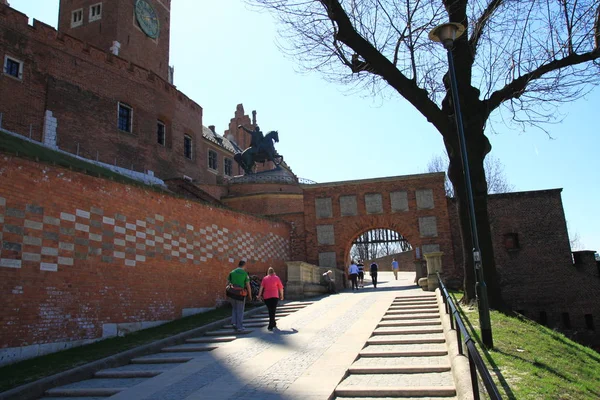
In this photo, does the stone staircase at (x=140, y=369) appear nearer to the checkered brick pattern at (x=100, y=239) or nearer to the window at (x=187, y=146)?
the checkered brick pattern at (x=100, y=239)

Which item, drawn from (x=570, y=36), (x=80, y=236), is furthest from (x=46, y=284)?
(x=570, y=36)

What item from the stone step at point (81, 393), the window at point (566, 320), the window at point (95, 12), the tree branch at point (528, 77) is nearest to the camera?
the stone step at point (81, 393)

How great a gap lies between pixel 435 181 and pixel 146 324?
15.9 metres

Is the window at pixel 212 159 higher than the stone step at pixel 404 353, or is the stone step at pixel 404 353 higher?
the window at pixel 212 159

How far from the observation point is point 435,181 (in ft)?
78.2

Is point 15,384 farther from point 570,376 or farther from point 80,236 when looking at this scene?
point 570,376

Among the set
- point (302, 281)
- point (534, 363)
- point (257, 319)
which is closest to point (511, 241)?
point (302, 281)

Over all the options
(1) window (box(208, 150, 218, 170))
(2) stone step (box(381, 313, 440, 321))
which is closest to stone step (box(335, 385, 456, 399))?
(2) stone step (box(381, 313, 440, 321))

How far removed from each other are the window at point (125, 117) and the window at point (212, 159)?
A: 11.7 metres

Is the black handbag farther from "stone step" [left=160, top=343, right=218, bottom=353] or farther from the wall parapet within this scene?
the wall parapet

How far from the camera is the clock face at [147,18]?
36422 millimetres

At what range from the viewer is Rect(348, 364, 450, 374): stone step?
7004 mm

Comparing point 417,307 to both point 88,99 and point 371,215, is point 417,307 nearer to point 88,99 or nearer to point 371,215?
point 371,215

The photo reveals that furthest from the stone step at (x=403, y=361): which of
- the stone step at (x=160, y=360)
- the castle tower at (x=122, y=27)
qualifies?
the castle tower at (x=122, y=27)
